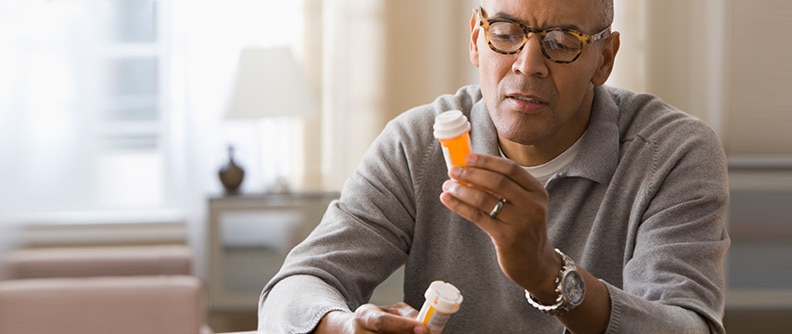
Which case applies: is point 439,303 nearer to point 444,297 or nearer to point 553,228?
point 444,297

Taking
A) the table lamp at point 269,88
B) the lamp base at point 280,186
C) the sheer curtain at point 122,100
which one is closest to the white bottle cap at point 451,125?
the table lamp at point 269,88

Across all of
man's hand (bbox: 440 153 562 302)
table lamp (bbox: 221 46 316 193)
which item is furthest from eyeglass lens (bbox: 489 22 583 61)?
table lamp (bbox: 221 46 316 193)

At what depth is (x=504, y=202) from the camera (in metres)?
1.14

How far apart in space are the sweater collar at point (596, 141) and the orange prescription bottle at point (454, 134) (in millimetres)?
510

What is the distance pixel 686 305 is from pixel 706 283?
0.19ft

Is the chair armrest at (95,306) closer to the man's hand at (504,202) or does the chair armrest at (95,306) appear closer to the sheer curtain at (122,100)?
the sheer curtain at (122,100)

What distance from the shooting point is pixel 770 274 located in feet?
13.5

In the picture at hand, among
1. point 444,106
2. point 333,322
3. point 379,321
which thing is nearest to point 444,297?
point 379,321

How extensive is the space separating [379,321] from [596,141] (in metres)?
0.54

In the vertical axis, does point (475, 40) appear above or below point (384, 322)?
above

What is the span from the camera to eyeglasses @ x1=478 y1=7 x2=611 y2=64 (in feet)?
4.88

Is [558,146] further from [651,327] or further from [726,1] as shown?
[726,1]

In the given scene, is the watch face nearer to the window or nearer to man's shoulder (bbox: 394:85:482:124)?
man's shoulder (bbox: 394:85:482:124)

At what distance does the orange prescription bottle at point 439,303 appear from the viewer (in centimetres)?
115
